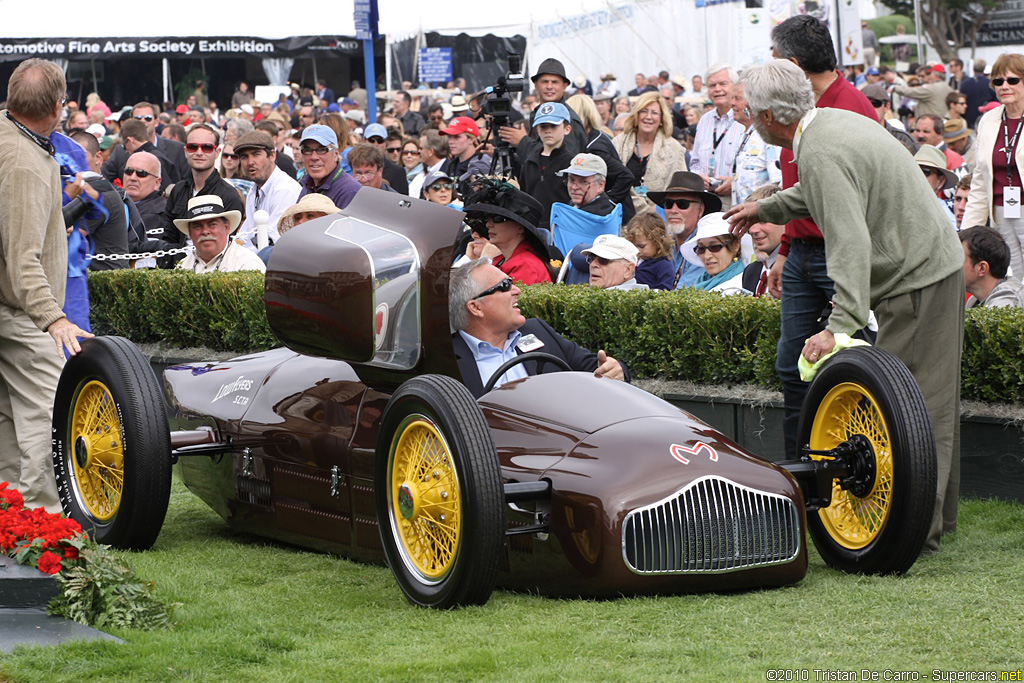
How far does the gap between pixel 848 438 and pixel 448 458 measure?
5.48 feet

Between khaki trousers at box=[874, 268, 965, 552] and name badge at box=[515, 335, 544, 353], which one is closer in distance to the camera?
khaki trousers at box=[874, 268, 965, 552]

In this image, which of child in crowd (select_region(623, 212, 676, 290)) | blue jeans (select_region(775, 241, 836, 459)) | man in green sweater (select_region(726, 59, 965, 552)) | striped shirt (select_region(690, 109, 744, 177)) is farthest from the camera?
striped shirt (select_region(690, 109, 744, 177))

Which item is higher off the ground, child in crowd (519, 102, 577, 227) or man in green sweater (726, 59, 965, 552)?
child in crowd (519, 102, 577, 227)

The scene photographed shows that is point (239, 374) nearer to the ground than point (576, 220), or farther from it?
nearer to the ground

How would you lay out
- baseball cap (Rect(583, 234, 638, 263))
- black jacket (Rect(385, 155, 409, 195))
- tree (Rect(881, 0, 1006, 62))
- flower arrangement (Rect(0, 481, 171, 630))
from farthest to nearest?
tree (Rect(881, 0, 1006, 62)) < black jacket (Rect(385, 155, 409, 195)) < baseball cap (Rect(583, 234, 638, 263)) < flower arrangement (Rect(0, 481, 171, 630))

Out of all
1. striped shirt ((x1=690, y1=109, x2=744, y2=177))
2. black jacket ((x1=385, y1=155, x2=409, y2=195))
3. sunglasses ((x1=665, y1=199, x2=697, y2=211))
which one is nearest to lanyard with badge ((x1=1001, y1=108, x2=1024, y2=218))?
sunglasses ((x1=665, y1=199, x2=697, y2=211))

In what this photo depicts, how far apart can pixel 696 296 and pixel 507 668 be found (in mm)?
4143

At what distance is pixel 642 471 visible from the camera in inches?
192

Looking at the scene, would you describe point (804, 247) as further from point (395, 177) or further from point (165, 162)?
point (165, 162)

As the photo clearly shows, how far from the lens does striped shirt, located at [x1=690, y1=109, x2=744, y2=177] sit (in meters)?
12.1

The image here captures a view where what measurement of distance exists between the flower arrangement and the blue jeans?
2.74 metres

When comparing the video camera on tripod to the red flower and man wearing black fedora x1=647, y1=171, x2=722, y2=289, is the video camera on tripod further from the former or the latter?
the red flower

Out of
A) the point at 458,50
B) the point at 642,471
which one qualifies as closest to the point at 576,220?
the point at 642,471

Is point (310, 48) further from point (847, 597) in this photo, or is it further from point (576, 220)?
point (847, 597)
